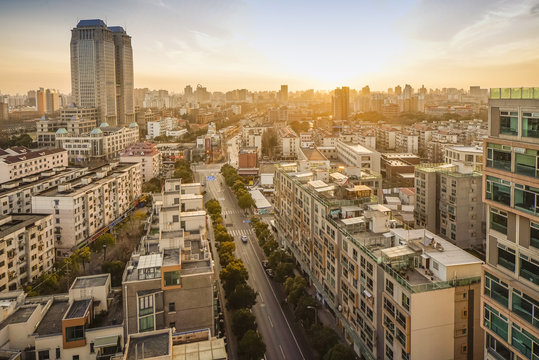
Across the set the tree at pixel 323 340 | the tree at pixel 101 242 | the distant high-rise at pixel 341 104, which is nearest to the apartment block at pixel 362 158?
the tree at pixel 101 242

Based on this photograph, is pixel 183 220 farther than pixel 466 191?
No

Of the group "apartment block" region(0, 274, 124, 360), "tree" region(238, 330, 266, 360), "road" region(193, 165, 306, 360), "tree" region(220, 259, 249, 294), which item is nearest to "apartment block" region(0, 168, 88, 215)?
"road" region(193, 165, 306, 360)

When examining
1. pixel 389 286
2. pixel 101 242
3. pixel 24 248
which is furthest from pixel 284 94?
pixel 389 286

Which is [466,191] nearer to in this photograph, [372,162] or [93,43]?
[372,162]

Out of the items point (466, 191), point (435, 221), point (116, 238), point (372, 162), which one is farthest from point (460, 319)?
point (372, 162)

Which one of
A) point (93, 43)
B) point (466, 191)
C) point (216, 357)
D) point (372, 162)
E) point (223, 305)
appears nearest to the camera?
point (216, 357)

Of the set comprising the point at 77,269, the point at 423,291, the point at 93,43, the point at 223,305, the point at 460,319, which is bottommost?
the point at 223,305

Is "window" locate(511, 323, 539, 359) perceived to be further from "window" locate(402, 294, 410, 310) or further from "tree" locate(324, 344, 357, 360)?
"tree" locate(324, 344, 357, 360)
